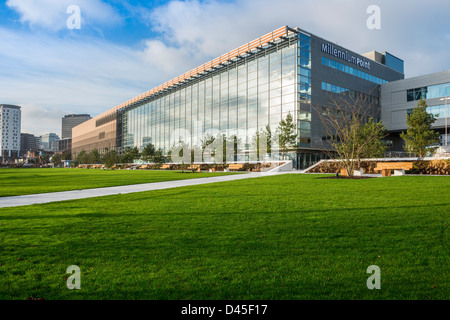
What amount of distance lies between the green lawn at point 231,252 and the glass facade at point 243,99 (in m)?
41.1

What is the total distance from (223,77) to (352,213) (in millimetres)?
55712

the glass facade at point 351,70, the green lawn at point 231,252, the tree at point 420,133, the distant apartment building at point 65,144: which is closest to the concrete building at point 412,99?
the glass facade at point 351,70

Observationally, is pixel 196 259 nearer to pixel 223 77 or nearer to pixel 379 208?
pixel 379 208

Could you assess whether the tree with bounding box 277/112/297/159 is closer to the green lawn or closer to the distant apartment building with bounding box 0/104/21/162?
the green lawn

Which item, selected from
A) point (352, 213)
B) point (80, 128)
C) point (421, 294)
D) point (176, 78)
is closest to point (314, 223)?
point (352, 213)

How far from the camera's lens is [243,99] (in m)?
55.0

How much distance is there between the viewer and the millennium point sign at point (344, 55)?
49750 mm

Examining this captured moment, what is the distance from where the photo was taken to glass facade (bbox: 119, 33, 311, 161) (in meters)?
46.4

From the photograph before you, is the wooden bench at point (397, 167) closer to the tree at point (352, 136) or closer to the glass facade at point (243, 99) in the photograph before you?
the tree at point (352, 136)

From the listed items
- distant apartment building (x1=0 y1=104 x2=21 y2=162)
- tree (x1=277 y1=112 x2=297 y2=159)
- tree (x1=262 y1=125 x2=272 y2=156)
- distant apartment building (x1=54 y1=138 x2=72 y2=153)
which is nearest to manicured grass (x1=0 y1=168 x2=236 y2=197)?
tree (x1=277 y1=112 x2=297 y2=159)

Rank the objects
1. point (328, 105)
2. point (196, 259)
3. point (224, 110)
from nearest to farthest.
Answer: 1. point (196, 259)
2. point (328, 105)
3. point (224, 110)

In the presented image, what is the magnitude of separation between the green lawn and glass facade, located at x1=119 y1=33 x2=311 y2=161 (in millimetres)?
41107

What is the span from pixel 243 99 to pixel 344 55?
67.5 ft
